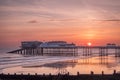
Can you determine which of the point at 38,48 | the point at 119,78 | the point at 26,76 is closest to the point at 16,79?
the point at 26,76

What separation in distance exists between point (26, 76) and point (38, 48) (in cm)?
10005

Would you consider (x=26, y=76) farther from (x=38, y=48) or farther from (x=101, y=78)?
(x=38, y=48)

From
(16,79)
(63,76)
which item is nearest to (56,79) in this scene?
(63,76)

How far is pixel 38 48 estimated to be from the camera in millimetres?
127812

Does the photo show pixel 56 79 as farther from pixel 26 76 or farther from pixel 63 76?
pixel 26 76

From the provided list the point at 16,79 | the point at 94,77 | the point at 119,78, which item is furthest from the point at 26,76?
the point at 119,78

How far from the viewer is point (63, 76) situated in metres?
25.9

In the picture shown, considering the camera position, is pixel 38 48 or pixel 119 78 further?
pixel 38 48

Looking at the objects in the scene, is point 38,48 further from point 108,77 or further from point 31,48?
point 108,77

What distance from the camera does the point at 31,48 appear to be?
420 feet

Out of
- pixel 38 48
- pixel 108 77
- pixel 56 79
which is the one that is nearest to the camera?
pixel 56 79

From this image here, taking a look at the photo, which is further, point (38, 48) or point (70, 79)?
point (38, 48)

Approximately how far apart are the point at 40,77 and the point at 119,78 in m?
7.25

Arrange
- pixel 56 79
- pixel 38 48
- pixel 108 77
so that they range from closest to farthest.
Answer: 1. pixel 56 79
2. pixel 108 77
3. pixel 38 48
